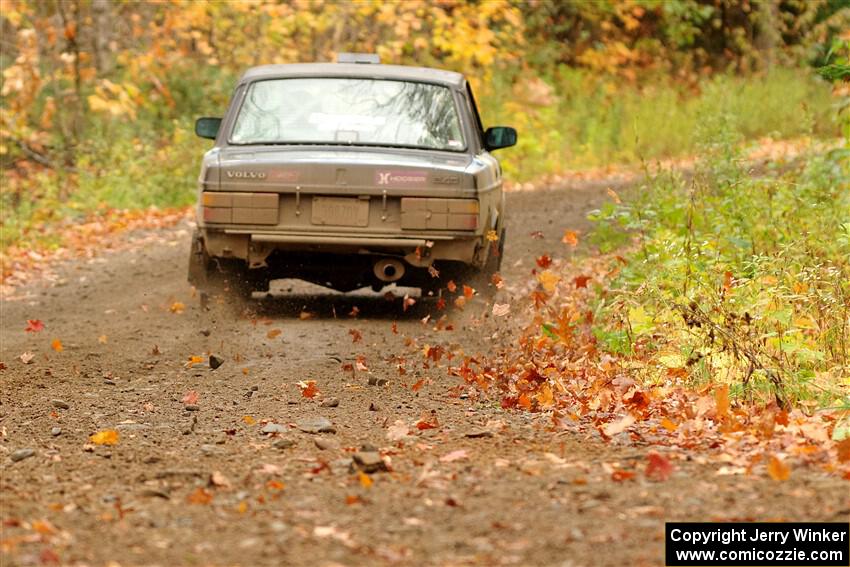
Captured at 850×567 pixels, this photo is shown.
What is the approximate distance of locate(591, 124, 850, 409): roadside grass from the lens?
6504 mm

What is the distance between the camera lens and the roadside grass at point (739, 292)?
6.50m

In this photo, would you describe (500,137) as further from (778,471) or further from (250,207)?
(778,471)

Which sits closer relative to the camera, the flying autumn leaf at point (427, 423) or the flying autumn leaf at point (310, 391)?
Result: the flying autumn leaf at point (427, 423)

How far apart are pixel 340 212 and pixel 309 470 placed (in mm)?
3989

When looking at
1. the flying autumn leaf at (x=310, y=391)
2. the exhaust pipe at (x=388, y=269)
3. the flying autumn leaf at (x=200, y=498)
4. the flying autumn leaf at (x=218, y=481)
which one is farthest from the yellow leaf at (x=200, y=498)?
the exhaust pipe at (x=388, y=269)

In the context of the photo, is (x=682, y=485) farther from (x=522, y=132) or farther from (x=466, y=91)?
(x=522, y=132)

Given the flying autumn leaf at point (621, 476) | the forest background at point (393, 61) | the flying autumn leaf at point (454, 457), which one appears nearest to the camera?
the flying autumn leaf at point (621, 476)

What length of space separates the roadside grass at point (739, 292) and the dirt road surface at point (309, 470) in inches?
38.6

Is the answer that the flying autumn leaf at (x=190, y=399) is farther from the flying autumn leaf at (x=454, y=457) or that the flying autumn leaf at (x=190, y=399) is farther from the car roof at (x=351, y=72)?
the car roof at (x=351, y=72)

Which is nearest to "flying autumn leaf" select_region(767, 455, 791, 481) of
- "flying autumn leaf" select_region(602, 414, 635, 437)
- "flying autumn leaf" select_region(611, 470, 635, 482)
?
"flying autumn leaf" select_region(611, 470, 635, 482)

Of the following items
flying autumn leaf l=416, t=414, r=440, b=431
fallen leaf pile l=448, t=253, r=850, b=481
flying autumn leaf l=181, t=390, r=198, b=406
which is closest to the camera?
fallen leaf pile l=448, t=253, r=850, b=481

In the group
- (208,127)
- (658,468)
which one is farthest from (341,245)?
(658,468)

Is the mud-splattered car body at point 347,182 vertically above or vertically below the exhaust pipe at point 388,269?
above

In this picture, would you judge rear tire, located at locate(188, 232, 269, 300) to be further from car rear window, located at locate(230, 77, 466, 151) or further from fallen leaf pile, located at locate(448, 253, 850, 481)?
fallen leaf pile, located at locate(448, 253, 850, 481)
